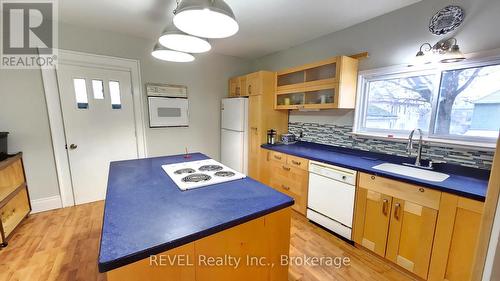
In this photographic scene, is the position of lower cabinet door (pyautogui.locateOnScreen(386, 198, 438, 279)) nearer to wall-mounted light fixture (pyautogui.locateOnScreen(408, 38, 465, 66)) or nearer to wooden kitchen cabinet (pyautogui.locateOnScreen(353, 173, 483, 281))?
wooden kitchen cabinet (pyautogui.locateOnScreen(353, 173, 483, 281))

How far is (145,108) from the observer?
306 cm

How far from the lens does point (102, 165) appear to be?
2.88m

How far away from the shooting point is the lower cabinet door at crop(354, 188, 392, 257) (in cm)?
173

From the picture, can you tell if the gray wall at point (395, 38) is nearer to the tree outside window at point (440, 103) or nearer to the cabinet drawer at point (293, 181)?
the tree outside window at point (440, 103)

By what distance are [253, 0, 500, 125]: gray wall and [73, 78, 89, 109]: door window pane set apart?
293 cm

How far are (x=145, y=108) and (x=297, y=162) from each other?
2369 mm

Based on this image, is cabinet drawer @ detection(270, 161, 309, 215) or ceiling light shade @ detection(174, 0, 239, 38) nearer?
ceiling light shade @ detection(174, 0, 239, 38)

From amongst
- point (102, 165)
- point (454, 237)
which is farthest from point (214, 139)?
point (454, 237)

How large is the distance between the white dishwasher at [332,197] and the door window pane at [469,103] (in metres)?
0.94

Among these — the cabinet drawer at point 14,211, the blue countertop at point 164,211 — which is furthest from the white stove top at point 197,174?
the cabinet drawer at point 14,211

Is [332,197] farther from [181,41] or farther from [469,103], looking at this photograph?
[181,41]

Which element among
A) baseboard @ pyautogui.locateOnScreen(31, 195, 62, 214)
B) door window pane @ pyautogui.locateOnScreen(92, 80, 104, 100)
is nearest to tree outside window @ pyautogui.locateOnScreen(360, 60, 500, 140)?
door window pane @ pyautogui.locateOnScreen(92, 80, 104, 100)

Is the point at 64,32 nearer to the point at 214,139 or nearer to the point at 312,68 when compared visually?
the point at 214,139

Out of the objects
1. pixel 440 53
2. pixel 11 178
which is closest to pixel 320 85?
pixel 440 53
